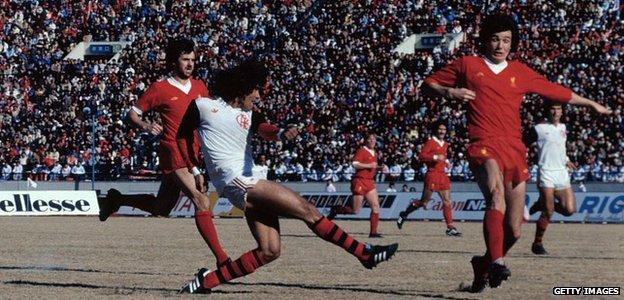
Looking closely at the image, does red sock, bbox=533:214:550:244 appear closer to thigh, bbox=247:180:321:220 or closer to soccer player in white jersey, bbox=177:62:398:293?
Result: soccer player in white jersey, bbox=177:62:398:293

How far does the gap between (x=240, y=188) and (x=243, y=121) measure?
25.2 inches

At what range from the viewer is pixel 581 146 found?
1548 inches

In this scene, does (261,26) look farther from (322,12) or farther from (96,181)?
(96,181)

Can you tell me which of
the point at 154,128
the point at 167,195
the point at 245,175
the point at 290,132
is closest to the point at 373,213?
the point at 167,195

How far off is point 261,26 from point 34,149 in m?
11.0

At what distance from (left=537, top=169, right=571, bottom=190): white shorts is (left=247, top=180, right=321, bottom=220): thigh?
9412mm

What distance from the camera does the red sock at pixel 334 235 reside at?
11.1 m

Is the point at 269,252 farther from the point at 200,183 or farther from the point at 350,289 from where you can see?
the point at 200,183

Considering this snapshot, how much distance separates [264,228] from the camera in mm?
11398

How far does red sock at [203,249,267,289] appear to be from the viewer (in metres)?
11.4

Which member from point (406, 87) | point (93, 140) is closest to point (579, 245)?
point (406, 87)

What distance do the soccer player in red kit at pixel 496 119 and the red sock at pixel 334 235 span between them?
3.56 feet

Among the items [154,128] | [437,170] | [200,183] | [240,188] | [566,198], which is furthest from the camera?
[437,170]

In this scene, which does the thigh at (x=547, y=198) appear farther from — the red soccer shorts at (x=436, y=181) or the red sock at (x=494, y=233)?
the red sock at (x=494, y=233)
